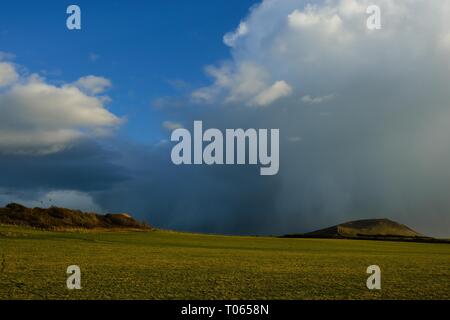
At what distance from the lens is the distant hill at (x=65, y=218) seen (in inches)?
4961

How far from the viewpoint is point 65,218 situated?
136625 mm

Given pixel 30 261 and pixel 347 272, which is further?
pixel 30 261

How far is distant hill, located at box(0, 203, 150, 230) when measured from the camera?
413 ft
